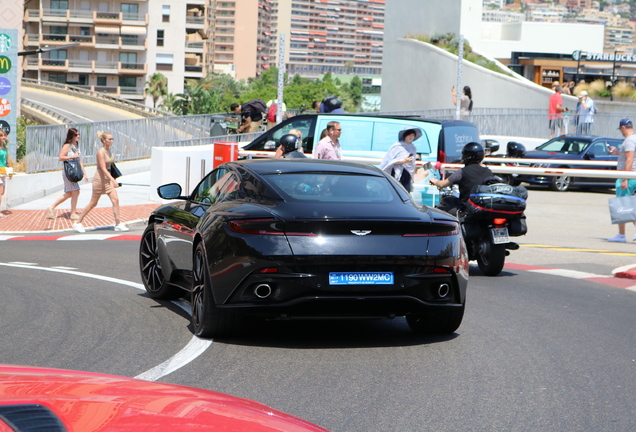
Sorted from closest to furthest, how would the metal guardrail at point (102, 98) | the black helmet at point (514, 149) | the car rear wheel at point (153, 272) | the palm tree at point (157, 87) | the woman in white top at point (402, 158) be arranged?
the car rear wheel at point (153, 272) < the woman in white top at point (402, 158) < the black helmet at point (514, 149) < the metal guardrail at point (102, 98) < the palm tree at point (157, 87)

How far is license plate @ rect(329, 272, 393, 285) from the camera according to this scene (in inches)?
269

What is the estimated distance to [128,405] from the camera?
2510 mm

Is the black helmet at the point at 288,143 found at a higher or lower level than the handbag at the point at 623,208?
higher

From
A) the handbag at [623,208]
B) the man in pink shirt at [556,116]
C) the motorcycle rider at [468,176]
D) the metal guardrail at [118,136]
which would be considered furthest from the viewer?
the man in pink shirt at [556,116]

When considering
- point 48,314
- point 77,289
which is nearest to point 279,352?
point 48,314

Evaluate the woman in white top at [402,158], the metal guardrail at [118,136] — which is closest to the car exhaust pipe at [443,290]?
the woman in white top at [402,158]

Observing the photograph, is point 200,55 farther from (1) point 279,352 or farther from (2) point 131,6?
(1) point 279,352

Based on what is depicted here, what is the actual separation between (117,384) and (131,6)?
5034 inches

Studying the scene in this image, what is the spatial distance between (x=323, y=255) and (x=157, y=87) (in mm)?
120746

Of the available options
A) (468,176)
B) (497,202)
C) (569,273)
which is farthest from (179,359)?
(569,273)

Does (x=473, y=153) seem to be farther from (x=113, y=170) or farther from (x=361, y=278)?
(x=113, y=170)

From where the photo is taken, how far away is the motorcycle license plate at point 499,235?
37.4 ft

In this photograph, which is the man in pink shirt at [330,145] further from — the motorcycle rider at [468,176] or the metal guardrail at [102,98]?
the metal guardrail at [102,98]

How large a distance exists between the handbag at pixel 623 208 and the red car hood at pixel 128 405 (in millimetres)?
13403
